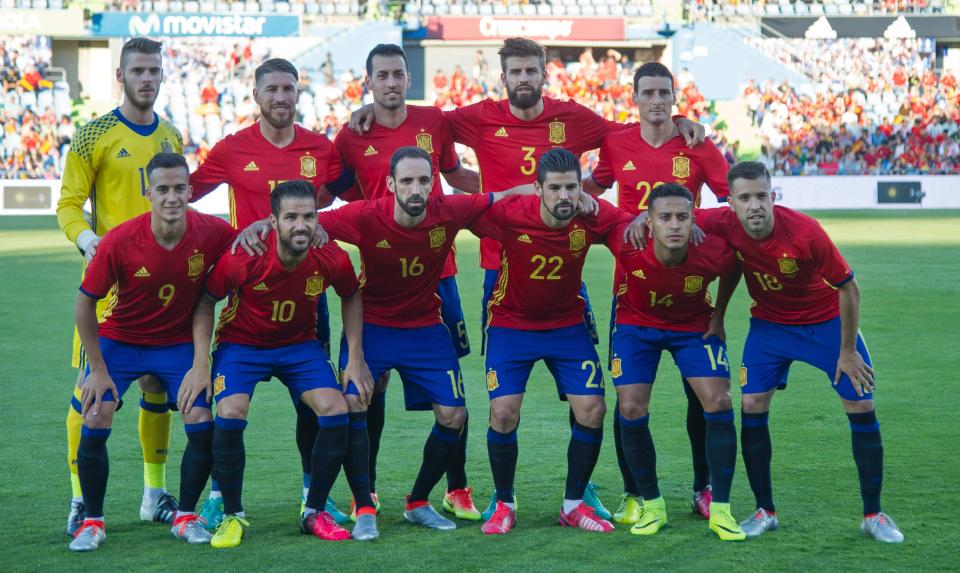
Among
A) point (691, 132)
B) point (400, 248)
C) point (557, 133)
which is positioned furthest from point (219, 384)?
point (691, 132)

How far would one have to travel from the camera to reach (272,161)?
6.54 metres

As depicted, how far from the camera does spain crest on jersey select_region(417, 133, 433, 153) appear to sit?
6871mm

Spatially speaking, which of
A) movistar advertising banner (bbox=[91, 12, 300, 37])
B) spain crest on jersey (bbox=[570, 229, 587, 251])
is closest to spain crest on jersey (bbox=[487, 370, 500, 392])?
spain crest on jersey (bbox=[570, 229, 587, 251])

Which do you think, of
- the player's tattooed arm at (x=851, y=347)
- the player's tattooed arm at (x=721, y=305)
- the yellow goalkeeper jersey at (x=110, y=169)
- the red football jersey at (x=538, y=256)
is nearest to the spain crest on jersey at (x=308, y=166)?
the yellow goalkeeper jersey at (x=110, y=169)

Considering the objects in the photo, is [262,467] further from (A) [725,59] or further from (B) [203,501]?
(A) [725,59]

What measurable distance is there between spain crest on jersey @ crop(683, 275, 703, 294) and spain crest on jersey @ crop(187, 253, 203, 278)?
236cm

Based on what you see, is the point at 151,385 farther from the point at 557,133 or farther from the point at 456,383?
the point at 557,133

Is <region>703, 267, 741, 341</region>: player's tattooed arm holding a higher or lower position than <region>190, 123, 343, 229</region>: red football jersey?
lower

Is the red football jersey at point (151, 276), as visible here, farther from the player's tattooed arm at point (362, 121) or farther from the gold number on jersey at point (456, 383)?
the gold number on jersey at point (456, 383)

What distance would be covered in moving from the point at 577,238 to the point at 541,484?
1.46 meters

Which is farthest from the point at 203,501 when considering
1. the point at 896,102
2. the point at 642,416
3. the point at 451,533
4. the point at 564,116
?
the point at 896,102

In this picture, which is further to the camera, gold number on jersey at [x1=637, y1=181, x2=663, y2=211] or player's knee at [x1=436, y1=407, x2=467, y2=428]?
gold number on jersey at [x1=637, y1=181, x2=663, y2=211]

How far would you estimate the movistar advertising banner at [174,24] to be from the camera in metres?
36.4

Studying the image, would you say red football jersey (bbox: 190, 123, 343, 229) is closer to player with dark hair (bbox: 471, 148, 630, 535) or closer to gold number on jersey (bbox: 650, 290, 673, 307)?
player with dark hair (bbox: 471, 148, 630, 535)
